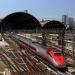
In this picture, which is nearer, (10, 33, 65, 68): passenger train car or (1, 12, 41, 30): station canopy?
(10, 33, 65, 68): passenger train car

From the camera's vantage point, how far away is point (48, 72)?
26.7 m

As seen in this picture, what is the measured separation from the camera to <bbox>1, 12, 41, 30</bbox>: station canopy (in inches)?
3536

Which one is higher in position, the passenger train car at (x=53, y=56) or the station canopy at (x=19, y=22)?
the station canopy at (x=19, y=22)

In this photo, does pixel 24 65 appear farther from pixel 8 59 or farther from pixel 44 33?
pixel 44 33

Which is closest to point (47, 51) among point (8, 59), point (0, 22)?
point (8, 59)

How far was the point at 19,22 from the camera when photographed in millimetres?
95188

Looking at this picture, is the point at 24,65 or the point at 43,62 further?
the point at 43,62

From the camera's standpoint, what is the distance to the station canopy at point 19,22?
8981cm

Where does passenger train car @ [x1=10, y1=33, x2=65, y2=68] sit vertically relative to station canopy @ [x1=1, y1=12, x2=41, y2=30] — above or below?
below

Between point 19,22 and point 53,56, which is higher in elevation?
point 19,22

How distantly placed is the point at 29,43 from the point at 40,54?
8.35 meters

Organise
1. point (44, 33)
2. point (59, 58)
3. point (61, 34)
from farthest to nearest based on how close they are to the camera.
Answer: point (44, 33) < point (61, 34) < point (59, 58)

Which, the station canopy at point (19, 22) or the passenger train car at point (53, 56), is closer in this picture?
the passenger train car at point (53, 56)

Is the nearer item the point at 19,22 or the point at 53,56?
the point at 53,56
